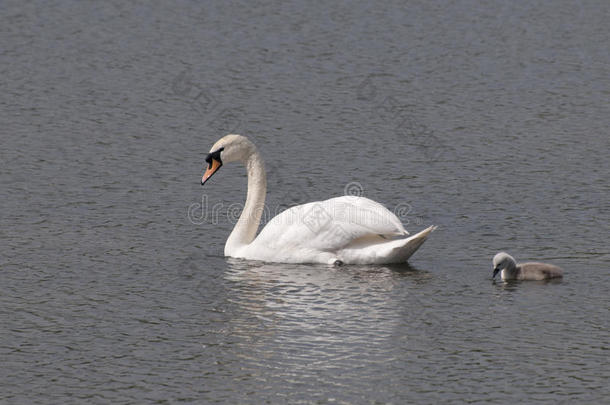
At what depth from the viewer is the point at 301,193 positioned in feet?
64.6

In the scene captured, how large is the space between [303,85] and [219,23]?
7.40 m

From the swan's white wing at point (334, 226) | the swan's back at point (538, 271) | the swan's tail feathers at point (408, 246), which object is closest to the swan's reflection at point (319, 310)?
the swan's tail feathers at point (408, 246)

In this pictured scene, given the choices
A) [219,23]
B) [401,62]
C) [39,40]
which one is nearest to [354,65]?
[401,62]

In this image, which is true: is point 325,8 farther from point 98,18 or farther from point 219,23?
point 98,18

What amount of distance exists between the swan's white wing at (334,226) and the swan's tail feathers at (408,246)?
9.9 inches

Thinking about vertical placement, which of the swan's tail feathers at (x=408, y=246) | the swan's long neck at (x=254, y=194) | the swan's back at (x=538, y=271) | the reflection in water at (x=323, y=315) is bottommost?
the reflection in water at (x=323, y=315)

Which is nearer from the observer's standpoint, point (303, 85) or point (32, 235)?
point (32, 235)

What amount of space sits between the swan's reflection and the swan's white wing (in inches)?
12.8

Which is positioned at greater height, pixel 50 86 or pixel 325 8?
pixel 325 8

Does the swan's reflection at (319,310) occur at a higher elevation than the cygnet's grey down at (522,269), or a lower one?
lower

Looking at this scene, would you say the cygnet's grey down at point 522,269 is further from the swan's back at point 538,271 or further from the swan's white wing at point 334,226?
the swan's white wing at point 334,226

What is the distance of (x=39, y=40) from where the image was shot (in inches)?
1253

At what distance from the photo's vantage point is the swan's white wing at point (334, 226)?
1630cm

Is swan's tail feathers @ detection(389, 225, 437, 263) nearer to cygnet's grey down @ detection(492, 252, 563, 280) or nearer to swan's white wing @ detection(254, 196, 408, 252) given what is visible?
swan's white wing @ detection(254, 196, 408, 252)
